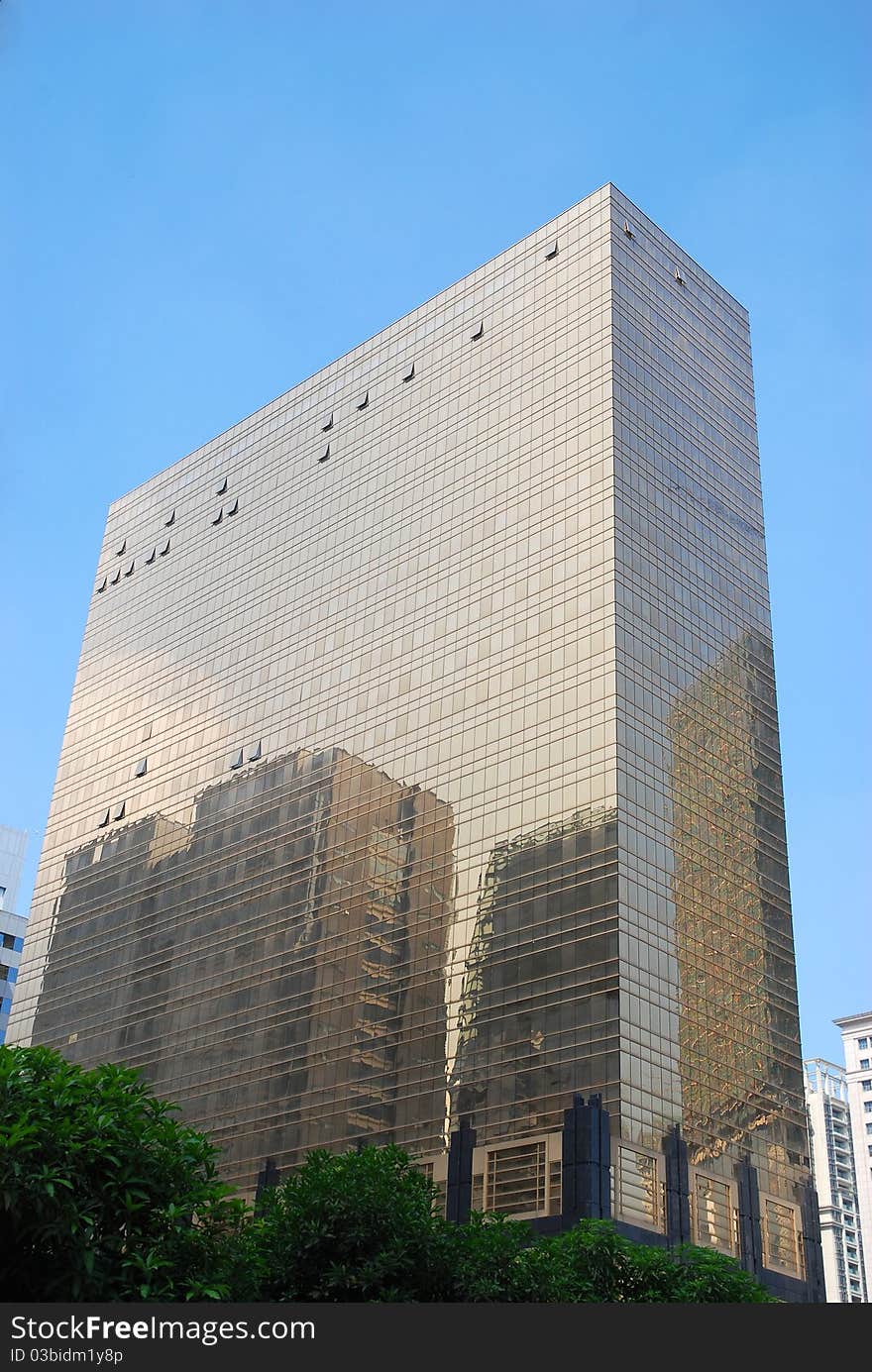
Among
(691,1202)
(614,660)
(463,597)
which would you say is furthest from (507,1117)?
(463,597)

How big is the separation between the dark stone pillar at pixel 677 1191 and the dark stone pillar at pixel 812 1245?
9.72m

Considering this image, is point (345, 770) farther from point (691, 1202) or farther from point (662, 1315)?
point (662, 1315)

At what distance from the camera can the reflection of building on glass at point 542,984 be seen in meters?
68.3

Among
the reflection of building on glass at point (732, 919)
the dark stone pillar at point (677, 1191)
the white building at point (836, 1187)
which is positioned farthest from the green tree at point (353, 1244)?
the white building at point (836, 1187)

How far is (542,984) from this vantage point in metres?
71.7

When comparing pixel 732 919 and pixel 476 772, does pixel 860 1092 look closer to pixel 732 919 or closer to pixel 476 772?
pixel 732 919

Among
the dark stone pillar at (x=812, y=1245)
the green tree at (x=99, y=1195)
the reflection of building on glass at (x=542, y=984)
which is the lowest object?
the green tree at (x=99, y=1195)

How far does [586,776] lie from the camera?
74.6 meters

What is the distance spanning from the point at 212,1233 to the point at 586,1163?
31.5 metres

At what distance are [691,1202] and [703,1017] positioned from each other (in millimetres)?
9424

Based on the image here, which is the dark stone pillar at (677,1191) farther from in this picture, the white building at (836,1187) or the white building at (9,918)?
the white building at (836,1187)

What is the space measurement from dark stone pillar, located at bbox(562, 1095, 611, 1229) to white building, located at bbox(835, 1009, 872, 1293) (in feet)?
433

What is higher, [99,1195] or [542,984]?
[542,984]

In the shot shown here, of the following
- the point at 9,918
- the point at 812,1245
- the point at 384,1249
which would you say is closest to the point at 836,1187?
the point at 9,918
